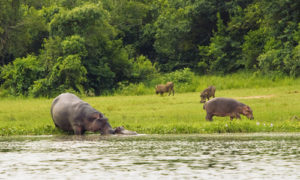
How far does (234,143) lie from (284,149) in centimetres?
166

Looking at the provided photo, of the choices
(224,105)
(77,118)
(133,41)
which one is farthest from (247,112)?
(133,41)

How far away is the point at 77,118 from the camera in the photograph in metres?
17.5

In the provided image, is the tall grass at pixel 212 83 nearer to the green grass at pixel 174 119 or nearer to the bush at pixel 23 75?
the bush at pixel 23 75

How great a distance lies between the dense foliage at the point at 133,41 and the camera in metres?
40.4

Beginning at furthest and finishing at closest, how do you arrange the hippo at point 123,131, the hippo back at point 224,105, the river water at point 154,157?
1. the hippo back at point 224,105
2. the hippo at point 123,131
3. the river water at point 154,157

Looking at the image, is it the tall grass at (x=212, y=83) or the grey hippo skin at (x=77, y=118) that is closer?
the grey hippo skin at (x=77, y=118)

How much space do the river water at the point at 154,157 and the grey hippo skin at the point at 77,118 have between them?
779mm

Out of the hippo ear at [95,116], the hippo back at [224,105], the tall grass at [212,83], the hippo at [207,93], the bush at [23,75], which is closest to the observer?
the hippo ear at [95,116]

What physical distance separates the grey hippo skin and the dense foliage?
20.4m

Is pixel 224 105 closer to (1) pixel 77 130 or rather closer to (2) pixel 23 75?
(1) pixel 77 130

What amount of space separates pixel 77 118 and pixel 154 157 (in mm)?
6251

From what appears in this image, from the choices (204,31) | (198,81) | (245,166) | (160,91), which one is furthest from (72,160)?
(204,31)

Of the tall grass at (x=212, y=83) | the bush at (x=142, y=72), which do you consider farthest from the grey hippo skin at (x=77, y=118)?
the bush at (x=142, y=72)

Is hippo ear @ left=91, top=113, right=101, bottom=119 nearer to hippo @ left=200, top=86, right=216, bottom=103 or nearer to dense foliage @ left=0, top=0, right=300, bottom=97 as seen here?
hippo @ left=200, top=86, right=216, bottom=103
